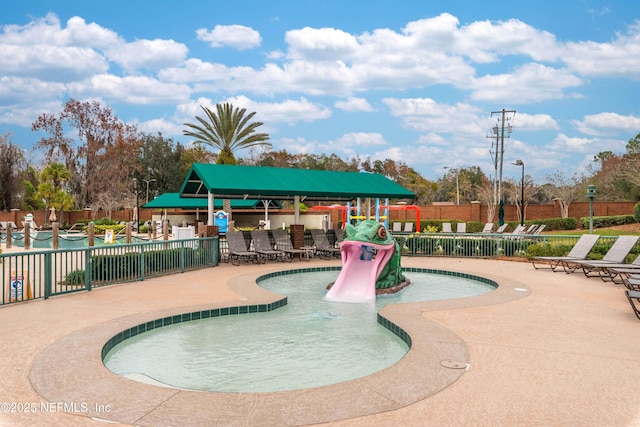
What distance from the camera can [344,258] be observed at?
1090cm

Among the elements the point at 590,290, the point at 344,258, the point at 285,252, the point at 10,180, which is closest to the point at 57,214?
the point at 10,180

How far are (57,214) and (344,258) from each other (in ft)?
145

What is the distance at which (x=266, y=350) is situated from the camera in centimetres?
671

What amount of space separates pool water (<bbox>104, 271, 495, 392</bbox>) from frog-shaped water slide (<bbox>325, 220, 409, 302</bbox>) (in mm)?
654

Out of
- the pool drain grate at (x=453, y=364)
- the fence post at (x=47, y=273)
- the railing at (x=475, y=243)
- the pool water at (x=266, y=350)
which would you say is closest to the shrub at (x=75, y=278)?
the fence post at (x=47, y=273)

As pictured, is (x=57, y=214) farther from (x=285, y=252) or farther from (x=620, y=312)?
(x=620, y=312)

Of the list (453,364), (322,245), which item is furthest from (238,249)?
(453,364)

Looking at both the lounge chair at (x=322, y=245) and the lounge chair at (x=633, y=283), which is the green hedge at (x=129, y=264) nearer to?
the lounge chair at (x=322, y=245)

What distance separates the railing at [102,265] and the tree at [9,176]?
4732 centimetres

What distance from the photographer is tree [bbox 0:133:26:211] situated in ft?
173

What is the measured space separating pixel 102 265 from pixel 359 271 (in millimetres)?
5718

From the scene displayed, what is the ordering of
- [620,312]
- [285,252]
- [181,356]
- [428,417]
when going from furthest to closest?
[285,252] → [620,312] → [181,356] → [428,417]

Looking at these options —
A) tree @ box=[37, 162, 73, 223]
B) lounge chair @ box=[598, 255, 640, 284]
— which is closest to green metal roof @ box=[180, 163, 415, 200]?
lounge chair @ box=[598, 255, 640, 284]

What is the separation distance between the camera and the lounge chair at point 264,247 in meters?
16.6
